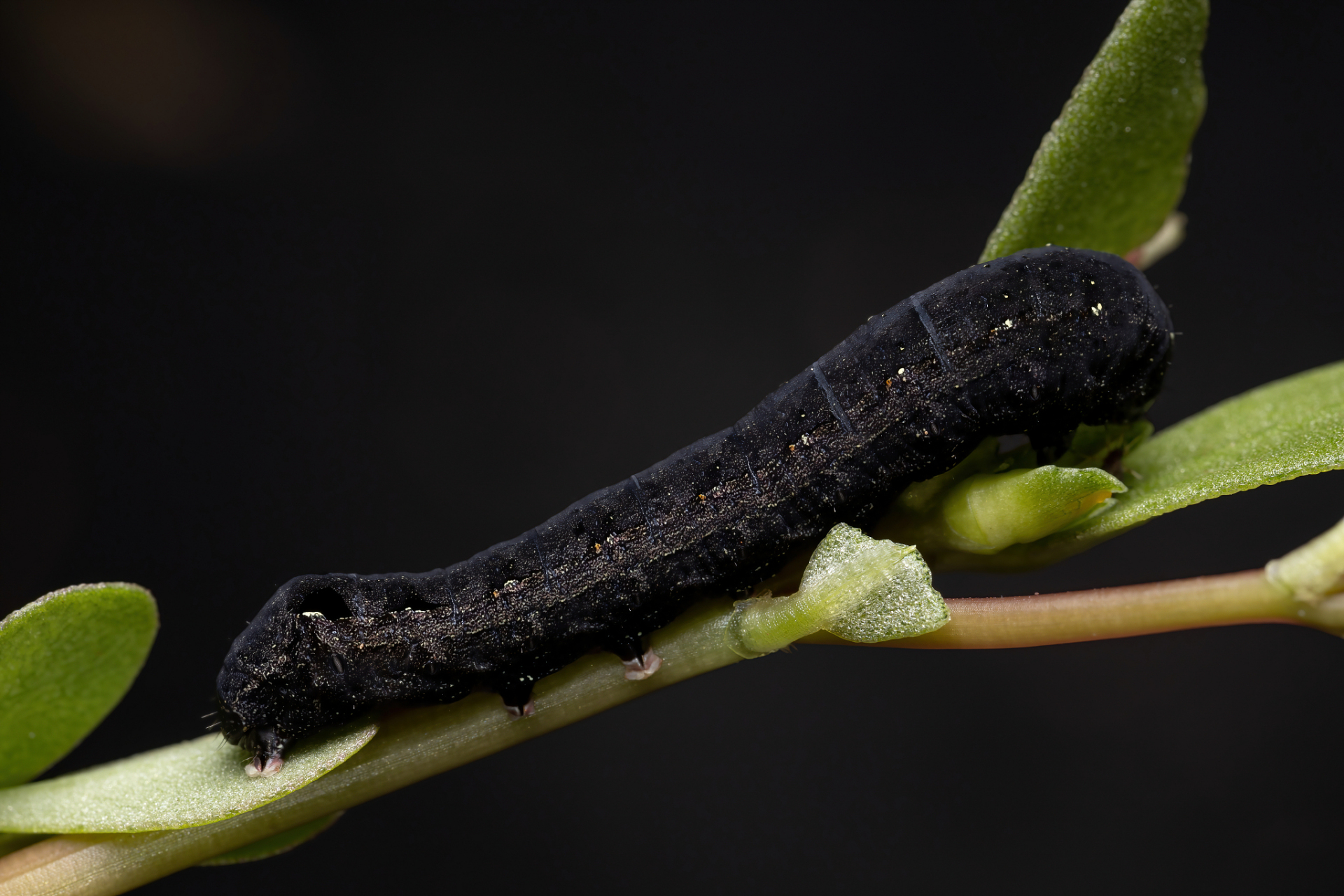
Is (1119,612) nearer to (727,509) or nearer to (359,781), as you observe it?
(727,509)

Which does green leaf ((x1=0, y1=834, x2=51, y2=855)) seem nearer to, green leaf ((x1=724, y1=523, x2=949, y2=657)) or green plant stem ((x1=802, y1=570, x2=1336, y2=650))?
green leaf ((x1=724, y1=523, x2=949, y2=657))

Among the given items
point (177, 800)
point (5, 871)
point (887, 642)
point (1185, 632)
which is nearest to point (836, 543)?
point (887, 642)

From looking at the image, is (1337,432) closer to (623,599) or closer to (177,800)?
(623,599)

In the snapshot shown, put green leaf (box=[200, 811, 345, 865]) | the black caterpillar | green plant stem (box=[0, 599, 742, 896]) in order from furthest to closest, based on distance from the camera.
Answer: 1. the black caterpillar
2. green leaf (box=[200, 811, 345, 865])
3. green plant stem (box=[0, 599, 742, 896])

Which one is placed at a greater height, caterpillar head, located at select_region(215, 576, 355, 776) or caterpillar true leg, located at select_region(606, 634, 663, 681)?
caterpillar head, located at select_region(215, 576, 355, 776)

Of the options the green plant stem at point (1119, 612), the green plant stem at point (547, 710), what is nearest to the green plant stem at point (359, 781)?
the green plant stem at point (547, 710)

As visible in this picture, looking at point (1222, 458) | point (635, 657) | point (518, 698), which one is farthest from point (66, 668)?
point (1222, 458)

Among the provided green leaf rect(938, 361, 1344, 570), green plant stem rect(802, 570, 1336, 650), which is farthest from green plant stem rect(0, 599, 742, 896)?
green leaf rect(938, 361, 1344, 570)
